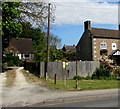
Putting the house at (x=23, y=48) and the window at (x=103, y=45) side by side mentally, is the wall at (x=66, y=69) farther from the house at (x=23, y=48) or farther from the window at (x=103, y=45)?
the house at (x=23, y=48)

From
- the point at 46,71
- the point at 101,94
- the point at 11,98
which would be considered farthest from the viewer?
the point at 46,71

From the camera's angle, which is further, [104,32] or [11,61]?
[11,61]

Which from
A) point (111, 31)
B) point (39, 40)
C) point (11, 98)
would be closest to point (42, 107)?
point (11, 98)

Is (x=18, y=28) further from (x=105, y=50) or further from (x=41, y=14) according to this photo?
(x=105, y=50)

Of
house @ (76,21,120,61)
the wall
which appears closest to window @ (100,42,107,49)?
house @ (76,21,120,61)

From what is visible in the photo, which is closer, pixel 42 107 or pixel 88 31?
pixel 42 107

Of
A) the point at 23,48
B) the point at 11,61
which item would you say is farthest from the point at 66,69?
the point at 23,48

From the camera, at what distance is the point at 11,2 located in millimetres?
19203

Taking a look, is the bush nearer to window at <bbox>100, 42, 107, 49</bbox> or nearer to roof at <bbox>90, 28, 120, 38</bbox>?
window at <bbox>100, 42, 107, 49</bbox>

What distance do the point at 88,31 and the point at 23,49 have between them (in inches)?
1009

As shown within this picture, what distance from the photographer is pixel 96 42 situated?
128 ft

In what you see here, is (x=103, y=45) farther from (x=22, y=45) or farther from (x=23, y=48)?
(x=22, y=45)

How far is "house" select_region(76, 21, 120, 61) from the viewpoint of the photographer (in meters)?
39.0

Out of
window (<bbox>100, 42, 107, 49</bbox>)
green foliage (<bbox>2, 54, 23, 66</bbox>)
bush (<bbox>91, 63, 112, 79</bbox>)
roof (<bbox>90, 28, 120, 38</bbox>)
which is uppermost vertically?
roof (<bbox>90, 28, 120, 38</bbox>)
